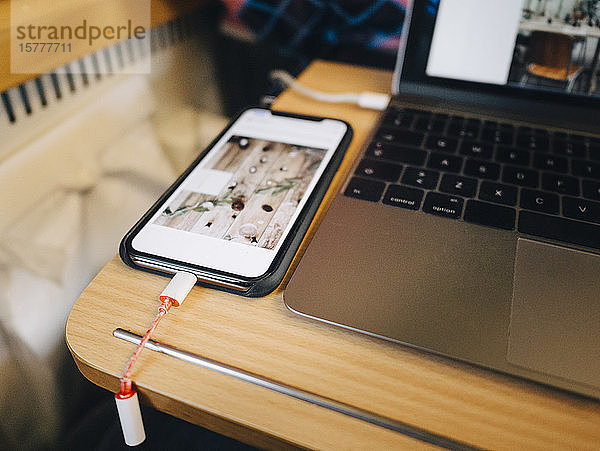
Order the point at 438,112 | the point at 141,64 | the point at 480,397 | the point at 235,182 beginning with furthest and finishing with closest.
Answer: the point at 141,64
the point at 438,112
the point at 235,182
the point at 480,397

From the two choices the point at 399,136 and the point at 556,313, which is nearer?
the point at 556,313

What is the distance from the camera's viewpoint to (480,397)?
0.27m

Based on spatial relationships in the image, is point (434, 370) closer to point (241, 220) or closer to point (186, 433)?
point (241, 220)

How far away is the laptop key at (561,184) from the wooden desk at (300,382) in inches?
7.9

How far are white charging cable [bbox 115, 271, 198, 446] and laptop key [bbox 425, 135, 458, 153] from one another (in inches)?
10.8

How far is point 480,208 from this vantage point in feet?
1.25

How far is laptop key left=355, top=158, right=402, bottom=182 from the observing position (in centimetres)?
42

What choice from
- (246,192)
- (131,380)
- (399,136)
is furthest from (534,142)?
(131,380)

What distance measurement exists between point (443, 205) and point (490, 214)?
4 cm

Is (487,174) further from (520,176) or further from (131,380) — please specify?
(131,380)

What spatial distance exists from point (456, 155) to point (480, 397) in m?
0.25

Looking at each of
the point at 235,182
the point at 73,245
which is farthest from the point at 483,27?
the point at 73,245

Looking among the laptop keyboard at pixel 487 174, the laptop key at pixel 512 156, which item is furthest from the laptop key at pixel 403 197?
the laptop key at pixel 512 156

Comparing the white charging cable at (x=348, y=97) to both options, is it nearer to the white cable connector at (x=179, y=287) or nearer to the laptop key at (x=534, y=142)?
the laptop key at (x=534, y=142)
